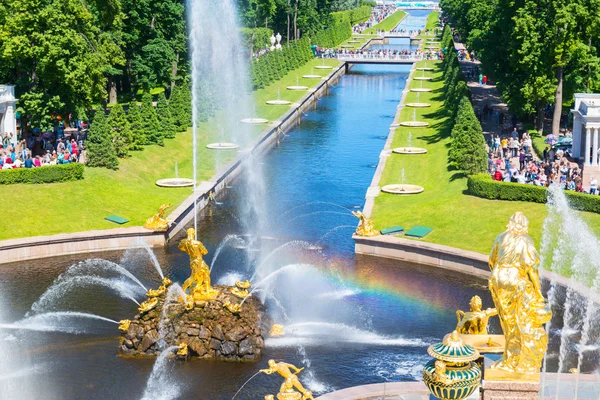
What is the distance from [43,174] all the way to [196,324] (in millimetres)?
22907

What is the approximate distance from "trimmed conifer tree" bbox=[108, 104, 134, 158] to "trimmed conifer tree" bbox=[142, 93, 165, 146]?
2.69 metres

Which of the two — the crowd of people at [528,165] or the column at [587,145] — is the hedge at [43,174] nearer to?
the crowd of people at [528,165]

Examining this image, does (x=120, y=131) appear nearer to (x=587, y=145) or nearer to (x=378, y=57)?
(x=587, y=145)

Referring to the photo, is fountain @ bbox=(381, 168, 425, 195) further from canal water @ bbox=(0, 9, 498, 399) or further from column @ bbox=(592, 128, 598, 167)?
column @ bbox=(592, 128, 598, 167)

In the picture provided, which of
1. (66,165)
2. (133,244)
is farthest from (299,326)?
(66,165)

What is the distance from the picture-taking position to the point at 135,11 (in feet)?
286

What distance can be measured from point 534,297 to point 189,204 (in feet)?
113

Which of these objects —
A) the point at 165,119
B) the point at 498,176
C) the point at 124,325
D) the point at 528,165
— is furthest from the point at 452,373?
the point at 165,119

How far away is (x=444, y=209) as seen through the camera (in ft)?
180

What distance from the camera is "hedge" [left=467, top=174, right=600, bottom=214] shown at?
5128cm

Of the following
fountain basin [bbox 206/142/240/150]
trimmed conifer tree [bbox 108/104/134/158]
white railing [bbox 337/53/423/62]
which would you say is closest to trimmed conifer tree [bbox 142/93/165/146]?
trimmed conifer tree [bbox 108/104/134/158]

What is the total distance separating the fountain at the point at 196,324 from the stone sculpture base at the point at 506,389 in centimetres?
1281

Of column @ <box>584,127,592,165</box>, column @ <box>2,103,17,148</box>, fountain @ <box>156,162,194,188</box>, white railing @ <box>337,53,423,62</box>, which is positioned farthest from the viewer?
white railing @ <box>337,53,423,62</box>

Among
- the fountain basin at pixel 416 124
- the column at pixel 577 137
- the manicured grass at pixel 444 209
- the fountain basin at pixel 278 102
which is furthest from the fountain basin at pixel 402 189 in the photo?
the fountain basin at pixel 278 102
